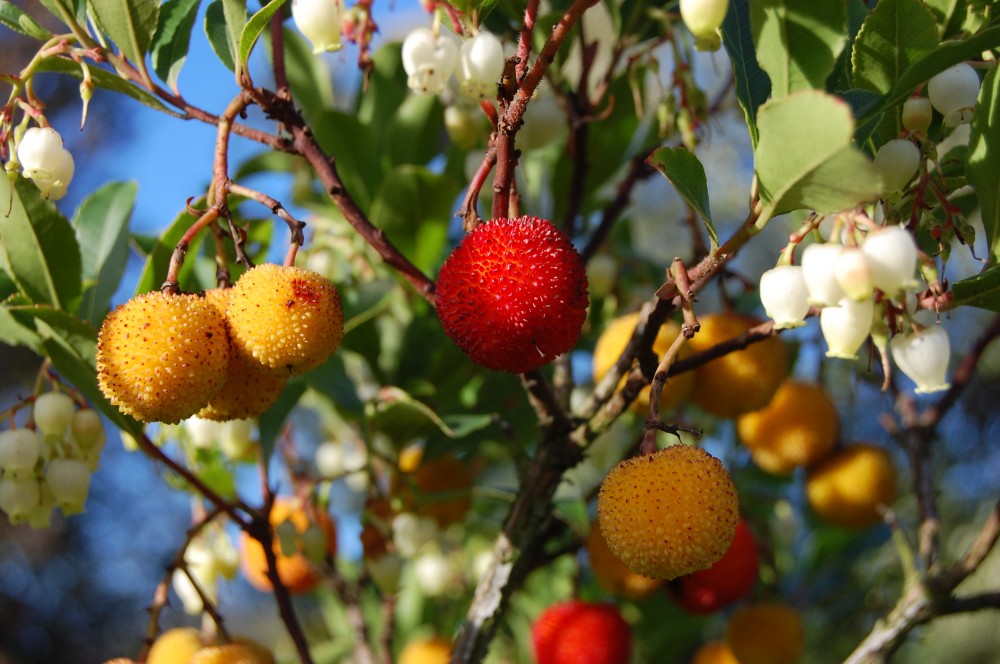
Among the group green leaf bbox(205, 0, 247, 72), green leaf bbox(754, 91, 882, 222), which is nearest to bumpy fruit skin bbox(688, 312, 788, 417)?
green leaf bbox(754, 91, 882, 222)

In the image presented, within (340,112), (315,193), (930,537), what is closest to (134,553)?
(315,193)

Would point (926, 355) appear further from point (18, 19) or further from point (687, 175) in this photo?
point (18, 19)

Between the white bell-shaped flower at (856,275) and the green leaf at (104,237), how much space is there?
0.76 meters

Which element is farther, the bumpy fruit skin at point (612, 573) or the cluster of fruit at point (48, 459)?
the bumpy fruit skin at point (612, 573)

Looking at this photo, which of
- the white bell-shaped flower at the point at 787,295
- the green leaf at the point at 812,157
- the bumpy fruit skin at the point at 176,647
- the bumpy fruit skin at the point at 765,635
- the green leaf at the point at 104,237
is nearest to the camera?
the green leaf at the point at 812,157

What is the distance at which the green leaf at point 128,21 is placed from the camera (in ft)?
2.70

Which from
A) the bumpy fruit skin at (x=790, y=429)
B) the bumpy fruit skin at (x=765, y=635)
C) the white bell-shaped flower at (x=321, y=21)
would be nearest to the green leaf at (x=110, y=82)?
the white bell-shaped flower at (x=321, y=21)

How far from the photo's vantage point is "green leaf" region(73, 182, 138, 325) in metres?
0.99

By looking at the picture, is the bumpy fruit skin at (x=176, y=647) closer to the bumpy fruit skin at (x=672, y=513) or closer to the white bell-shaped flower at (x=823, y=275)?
the bumpy fruit skin at (x=672, y=513)

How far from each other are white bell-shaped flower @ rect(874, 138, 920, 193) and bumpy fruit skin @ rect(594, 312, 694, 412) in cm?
35

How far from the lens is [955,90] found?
66 centimetres

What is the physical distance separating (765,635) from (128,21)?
→ 1.16 m

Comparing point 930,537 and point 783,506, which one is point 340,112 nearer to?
point 930,537

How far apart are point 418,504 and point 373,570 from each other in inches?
4.3
